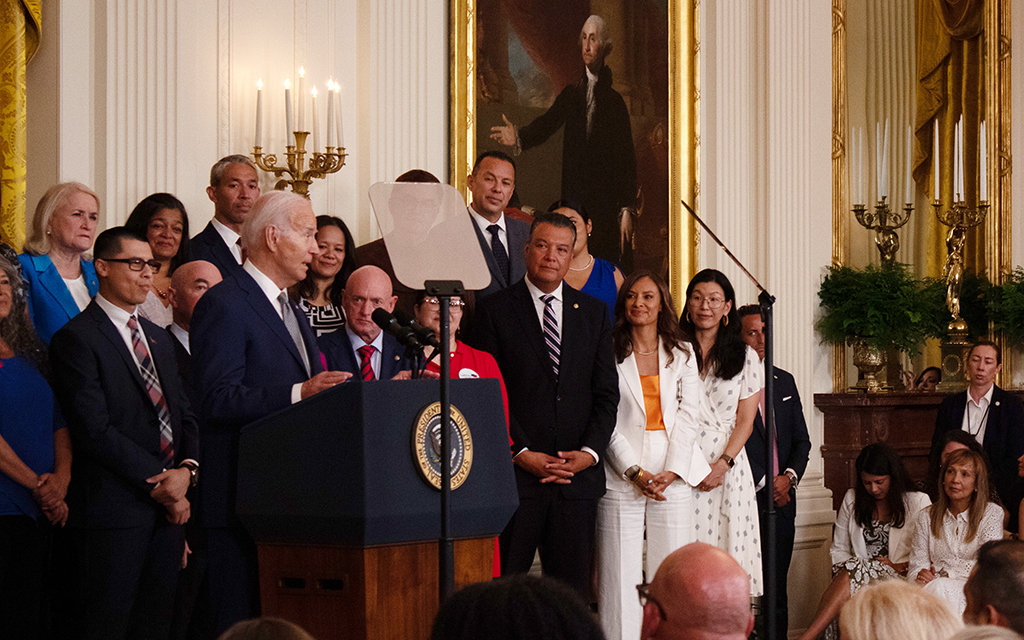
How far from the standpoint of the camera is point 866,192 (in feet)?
28.9

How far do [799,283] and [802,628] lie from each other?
7.24 ft

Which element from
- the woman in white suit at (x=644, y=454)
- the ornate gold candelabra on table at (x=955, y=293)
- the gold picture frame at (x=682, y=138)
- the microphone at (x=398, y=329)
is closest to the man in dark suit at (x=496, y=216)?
the woman in white suit at (x=644, y=454)

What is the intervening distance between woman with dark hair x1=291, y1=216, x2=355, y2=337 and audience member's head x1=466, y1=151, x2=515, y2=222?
74 cm

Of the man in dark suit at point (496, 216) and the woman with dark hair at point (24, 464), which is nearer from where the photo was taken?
the woman with dark hair at point (24, 464)

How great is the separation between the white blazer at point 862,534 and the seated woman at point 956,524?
200 mm

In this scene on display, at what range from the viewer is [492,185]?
16.3ft

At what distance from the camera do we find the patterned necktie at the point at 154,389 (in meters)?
3.55

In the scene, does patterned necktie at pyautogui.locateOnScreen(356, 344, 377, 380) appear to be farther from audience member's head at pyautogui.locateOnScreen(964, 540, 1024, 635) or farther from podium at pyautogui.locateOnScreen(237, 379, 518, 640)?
audience member's head at pyautogui.locateOnScreen(964, 540, 1024, 635)

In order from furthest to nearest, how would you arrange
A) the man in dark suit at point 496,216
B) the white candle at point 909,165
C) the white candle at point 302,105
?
1. the white candle at point 909,165
2. the white candle at point 302,105
3. the man in dark suit at point 496,216

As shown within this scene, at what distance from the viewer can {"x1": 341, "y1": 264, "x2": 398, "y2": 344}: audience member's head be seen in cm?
389

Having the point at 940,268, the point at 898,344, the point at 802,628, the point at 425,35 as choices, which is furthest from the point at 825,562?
the point at 425,35

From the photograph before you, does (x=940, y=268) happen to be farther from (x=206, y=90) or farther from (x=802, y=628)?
(x=206, y=90)

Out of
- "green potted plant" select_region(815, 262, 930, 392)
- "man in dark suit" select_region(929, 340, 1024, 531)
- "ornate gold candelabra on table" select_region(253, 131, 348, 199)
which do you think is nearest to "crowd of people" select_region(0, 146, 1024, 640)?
"ornate gold candelabra on table" select_region(253, 131, 348, 199)

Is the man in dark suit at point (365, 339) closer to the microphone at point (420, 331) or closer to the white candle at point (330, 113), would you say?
the microphone at point (420, 331)
